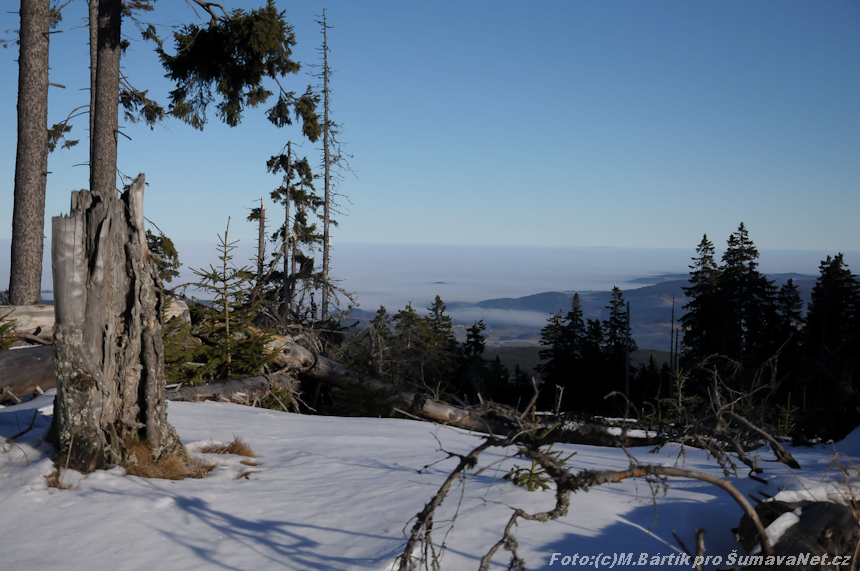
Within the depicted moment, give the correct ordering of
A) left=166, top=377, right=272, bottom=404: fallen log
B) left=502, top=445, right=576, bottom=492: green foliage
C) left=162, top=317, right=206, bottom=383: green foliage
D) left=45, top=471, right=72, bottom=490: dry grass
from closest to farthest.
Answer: left=45, top=471, right=72, bottom=490: dry grass → left=502, top=445, right=576, bottom=492: green foliage → left=166, top=377, right=272, bottom=404: fallen log → left=162, top=317, right=206, bottom=383: green foliage

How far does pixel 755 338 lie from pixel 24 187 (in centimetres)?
3992

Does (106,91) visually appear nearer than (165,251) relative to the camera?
Yes

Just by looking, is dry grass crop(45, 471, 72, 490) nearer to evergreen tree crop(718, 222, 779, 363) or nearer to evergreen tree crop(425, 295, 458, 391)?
evergreen tree crop(425, 295, 458, 391)

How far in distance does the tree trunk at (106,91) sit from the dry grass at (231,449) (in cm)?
705

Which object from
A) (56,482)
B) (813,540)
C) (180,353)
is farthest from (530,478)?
(180,353)

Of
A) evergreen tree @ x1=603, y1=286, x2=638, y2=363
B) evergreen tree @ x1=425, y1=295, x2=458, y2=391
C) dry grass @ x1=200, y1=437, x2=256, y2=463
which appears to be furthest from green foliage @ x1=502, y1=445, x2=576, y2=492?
evergreen tree @ x1=603, y1=286, x2=638, y2=363

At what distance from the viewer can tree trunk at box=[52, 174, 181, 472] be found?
408cm

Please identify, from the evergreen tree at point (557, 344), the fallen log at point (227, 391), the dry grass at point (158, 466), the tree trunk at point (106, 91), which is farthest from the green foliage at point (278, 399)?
the evergreen tree at point (557, 344)

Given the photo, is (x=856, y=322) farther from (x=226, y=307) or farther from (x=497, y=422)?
(x=226, y=307)

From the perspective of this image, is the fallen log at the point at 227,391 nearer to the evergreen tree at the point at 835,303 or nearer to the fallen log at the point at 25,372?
the fallen log at the point at 25,372

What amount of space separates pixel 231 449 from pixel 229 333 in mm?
4764

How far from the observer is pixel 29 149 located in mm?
10062

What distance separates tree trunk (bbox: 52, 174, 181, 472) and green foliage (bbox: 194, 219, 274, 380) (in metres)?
4.81

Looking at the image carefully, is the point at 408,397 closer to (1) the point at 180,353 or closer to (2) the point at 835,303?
(1) the point at 180,353
